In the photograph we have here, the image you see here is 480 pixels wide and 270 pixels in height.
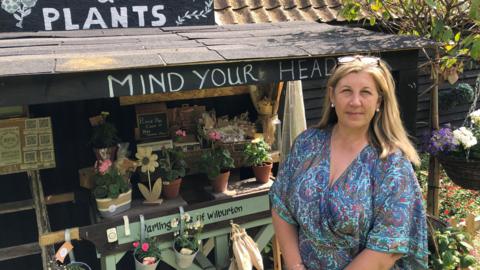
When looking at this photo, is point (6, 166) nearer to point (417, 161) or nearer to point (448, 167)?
point (417, 161)

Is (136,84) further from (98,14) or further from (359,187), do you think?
(98,14)

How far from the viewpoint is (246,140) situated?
3.96 m

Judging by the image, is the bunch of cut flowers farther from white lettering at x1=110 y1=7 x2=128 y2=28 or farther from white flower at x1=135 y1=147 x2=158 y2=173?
white lettering at x1=110 y1=7 x2=128 y2=28

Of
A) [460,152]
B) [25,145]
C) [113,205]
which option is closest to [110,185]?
[113,205]

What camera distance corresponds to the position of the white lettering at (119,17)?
145 inches

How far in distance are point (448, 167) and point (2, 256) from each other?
3889 mm

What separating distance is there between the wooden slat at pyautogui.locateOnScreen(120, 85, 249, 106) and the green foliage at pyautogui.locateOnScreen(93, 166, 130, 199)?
2.89 ft

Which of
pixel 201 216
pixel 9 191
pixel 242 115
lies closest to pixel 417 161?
pixel 201 216

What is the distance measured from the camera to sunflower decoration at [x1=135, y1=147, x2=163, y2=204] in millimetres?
3428

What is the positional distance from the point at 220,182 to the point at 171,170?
0.45 metres

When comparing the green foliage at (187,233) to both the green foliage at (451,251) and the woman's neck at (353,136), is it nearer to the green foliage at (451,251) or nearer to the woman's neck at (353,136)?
the woman's neck at (353,136)

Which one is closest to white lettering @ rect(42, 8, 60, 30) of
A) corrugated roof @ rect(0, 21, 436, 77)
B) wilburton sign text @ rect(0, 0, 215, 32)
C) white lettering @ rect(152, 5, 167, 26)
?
wilburton sign text @ rect(0, 0, 215, 32)

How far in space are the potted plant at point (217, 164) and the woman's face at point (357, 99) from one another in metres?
1.81

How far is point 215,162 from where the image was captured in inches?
142
